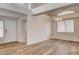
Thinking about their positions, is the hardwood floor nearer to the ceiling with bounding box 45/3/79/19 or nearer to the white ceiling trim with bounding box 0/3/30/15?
the ceiling with bounding box 45/3/79/19

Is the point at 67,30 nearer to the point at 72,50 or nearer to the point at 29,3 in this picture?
the point at 72,50

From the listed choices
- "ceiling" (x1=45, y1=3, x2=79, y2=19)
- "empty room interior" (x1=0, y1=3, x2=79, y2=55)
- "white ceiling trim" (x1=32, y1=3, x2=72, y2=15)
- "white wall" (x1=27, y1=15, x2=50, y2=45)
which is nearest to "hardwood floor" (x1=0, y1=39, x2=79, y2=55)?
"empty room interior" (x1=0, y1=3, x2=79, y2=55)

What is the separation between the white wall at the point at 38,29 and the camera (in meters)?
2.10

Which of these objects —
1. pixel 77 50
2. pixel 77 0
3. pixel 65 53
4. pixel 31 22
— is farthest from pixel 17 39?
pixel 77 0

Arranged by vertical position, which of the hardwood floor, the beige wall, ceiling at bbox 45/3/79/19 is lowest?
the hardwood floor

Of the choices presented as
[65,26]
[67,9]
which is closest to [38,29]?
[65,26]

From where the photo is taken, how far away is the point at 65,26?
81.4 inches

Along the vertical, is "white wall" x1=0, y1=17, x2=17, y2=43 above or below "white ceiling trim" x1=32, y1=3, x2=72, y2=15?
below

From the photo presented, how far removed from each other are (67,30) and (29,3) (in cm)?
85

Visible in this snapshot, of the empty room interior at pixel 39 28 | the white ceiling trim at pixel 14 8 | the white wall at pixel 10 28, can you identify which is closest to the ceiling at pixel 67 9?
the empty room interior at pixel 39 28

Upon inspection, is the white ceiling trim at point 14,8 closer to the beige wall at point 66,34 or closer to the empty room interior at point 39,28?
the empty room interior at point 39,28

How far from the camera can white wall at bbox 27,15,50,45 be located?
2.10 metres

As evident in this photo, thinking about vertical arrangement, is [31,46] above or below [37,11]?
below
